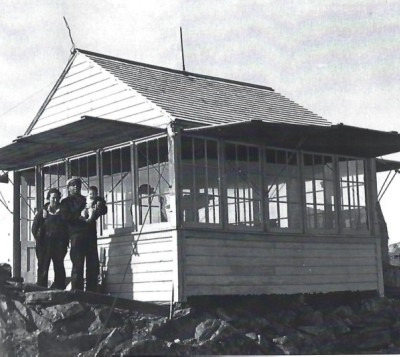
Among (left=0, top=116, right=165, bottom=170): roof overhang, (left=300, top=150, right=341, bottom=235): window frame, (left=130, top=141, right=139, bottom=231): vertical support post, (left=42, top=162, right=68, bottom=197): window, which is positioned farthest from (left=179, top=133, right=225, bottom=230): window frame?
(left=42, top=162, right=68, bottom=197): window

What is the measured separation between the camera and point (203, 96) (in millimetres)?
17125

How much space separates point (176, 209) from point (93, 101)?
368 centimetres

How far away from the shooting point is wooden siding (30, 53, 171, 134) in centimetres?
1544

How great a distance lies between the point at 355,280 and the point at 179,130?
18.0ft

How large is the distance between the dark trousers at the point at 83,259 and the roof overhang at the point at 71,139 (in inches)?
69.3

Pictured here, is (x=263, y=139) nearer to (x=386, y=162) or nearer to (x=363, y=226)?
(x=363, y=226)

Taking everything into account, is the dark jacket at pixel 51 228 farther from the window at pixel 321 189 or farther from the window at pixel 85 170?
the window at pixel 321 189

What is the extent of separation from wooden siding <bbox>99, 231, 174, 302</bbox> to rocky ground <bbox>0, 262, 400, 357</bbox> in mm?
599

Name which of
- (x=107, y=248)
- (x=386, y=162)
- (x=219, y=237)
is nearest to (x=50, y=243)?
(x=107, y=248)

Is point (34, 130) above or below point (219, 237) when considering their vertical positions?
above

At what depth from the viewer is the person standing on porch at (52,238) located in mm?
14867

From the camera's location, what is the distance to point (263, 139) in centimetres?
1579

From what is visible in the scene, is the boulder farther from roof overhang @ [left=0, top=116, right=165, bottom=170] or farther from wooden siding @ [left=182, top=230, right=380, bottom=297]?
roof overhang @ [left=0, top=116, right=165, bottom=170]

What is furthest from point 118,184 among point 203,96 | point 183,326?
point 183,326
